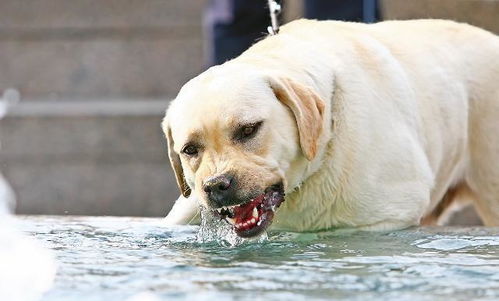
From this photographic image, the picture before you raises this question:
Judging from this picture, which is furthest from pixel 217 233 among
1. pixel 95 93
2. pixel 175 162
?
pixel 95 93

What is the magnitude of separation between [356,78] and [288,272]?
1.43 meters

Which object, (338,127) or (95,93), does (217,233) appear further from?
(95,93)

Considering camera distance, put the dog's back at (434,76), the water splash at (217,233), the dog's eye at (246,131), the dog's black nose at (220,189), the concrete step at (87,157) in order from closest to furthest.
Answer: the dog's black nose at (220,189)
the dog's eye at (246,131)
the water splash at (217,233)
the dog's back at (434,76)
the concrete step at (87,157)

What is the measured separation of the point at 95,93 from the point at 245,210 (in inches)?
252

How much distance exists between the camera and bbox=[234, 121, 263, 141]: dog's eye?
534 centimetres

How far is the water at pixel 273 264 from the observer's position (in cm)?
430

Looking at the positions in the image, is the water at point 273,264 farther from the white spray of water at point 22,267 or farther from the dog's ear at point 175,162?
the dog's ear at point 175,162

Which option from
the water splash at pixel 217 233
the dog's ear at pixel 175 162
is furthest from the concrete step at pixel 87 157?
the water splash at pixel 217 233

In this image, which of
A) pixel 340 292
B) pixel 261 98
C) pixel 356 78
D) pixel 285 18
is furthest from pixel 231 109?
pixel 285 18

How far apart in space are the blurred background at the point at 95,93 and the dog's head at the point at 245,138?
17.3 ft

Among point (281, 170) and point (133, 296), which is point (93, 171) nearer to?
point (281, 170)

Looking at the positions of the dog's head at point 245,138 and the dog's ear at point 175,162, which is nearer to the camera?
the dog's head at point 245,138

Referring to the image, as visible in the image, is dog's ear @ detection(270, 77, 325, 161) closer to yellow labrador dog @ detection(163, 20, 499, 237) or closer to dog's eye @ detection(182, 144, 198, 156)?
yellow labrador dog @ detection(163, 20, 499, 237)

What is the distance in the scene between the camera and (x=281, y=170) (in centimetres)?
545
